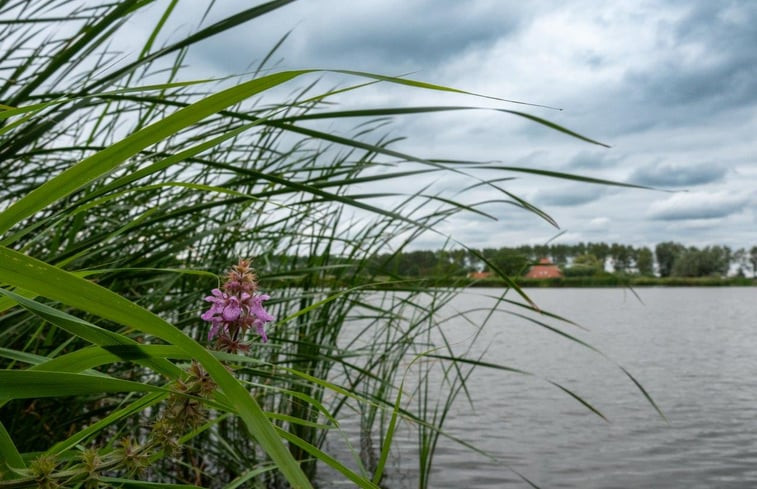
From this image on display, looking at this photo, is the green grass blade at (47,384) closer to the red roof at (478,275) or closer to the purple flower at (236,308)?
the purple flower at (236,308)

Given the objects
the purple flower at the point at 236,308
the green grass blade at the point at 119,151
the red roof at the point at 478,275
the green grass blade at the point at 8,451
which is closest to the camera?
the green grass blade at the point at 119,151

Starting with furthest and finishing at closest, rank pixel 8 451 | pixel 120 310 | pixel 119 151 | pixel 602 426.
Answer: pixel 602 426 < pixel 8 451 < pixel 119 151 < pixel 120 310

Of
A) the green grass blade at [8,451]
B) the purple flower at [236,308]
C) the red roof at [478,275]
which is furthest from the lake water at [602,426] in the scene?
the green grass blade at [8,451]

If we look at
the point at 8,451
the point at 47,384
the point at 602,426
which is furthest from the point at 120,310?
the point at 602,426

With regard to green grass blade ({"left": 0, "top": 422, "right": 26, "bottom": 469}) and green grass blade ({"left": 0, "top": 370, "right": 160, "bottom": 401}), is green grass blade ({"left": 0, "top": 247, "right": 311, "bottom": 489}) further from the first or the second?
green grass blade ({"left": 0, "top": 422, "right": 26, "bottom": 469})

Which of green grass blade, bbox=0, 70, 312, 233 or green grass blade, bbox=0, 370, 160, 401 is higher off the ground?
green grass blade, bbox=0, 70, 312, 233

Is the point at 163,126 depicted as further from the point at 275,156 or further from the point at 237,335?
the point at 275,156

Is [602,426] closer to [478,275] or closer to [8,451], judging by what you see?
[478,275]

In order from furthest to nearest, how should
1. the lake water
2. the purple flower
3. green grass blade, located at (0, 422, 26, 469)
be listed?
the lake water
the purple flower
green grass blade, located at (0, 422, 26, 469)

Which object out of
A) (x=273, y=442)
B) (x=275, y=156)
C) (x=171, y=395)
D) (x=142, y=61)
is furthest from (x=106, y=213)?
(x=273, y=442)

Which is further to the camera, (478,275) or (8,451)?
(478,275)

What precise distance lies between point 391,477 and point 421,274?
7.00ft

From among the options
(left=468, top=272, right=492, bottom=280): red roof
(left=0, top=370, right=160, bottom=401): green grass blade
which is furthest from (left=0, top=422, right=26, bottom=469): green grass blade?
(left=468, top=272, right=492, bottom=280): red roof

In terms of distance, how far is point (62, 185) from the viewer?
0.68 meters
